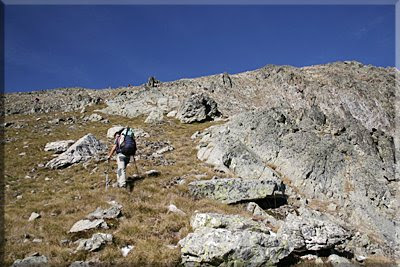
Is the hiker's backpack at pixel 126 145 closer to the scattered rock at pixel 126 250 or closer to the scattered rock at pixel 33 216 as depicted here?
the scattered rock at pixel 33 216

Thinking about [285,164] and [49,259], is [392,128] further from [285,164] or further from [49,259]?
[49,259]

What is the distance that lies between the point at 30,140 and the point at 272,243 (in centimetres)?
2974

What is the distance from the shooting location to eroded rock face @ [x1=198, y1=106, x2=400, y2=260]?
51.1 ft

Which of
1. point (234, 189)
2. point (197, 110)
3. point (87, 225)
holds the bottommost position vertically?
point (87, 225)

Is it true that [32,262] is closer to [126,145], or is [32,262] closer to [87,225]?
[87,225]

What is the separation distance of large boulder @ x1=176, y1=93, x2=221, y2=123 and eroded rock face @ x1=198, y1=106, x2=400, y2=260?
44.7 feet

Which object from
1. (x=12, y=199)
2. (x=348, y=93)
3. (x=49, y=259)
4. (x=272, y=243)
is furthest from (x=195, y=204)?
(x=348, y=93)

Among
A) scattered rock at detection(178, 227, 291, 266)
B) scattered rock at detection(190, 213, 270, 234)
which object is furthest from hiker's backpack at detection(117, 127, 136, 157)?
scattered rock at detection(178, 227, 291, 266)

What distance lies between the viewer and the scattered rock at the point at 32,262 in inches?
320

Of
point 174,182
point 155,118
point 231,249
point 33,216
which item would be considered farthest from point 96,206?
point 155,118

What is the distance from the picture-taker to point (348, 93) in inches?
2847

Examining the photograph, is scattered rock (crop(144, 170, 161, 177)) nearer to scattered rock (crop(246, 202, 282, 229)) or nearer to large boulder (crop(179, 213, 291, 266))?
scattered rock (crop(246, 202, 282, 229))

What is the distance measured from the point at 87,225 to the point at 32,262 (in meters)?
2.40

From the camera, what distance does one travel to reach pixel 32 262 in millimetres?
8219
